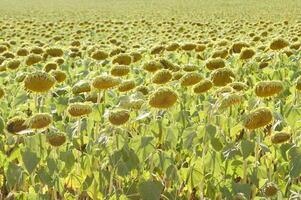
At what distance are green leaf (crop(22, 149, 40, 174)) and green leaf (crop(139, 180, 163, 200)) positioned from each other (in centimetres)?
50

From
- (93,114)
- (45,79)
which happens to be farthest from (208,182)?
(45,79)

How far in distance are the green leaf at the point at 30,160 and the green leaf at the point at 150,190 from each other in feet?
1.66

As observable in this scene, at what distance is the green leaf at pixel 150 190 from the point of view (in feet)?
8.70

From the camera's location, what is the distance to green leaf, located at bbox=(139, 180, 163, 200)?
8.70ft

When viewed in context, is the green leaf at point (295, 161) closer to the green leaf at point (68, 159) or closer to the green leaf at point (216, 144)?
the green leaf at point (216, 144)

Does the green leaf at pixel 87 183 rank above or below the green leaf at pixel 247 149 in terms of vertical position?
below

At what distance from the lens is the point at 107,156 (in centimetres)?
296

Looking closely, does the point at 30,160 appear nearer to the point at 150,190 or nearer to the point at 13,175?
the point at 13,175

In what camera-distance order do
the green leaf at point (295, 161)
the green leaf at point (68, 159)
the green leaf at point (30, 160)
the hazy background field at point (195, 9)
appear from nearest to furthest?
the green leaf at point (295, 161) → the green leaf at point (30, 160) → the green leaf at point (68, 159) → the hazy background field at point (195, 9)

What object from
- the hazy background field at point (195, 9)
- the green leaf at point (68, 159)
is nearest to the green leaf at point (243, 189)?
the green leaf at point (68, 159)

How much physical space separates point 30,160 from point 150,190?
0.58m

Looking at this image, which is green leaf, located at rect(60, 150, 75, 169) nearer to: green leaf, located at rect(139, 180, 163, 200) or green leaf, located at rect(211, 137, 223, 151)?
green leaf, located at rect(139, 180, 163, 200)

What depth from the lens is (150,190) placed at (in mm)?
2662

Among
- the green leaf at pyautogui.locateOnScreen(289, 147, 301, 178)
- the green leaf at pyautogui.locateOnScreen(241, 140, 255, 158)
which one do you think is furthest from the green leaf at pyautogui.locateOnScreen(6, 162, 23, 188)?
the green leaf at pyautogui.locateOnScreen(289, 147, 301, 178)
